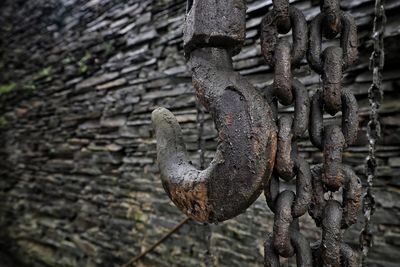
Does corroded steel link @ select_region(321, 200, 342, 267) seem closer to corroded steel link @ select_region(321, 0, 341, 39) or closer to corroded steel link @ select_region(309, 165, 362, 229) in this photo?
corroded steel link @ select_region(309, 165, 362, 229)

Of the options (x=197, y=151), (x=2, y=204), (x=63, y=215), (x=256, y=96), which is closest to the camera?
(x=256, y=96)

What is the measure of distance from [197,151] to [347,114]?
175 centimetres

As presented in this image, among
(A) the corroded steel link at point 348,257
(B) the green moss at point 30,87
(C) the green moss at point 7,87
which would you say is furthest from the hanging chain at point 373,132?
(C) the green moss at point 7,87

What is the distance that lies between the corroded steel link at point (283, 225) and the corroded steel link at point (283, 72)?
0.13 meters

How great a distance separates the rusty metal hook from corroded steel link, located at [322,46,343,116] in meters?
0.08

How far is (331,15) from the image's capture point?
1.50 ft

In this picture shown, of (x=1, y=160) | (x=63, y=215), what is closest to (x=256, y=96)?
(x=63, y=215)

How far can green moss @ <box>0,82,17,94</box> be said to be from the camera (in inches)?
157

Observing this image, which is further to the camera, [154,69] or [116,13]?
[116,13]

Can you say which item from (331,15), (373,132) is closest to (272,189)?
(331,15)

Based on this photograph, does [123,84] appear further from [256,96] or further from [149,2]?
[256,96]

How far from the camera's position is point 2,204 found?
4.05 metres

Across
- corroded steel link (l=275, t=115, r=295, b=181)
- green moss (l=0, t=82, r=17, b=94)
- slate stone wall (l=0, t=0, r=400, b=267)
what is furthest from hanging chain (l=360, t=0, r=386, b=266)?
green moss (l=0, t=82, r=17, b=94)

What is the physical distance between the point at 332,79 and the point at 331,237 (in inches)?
7.9
